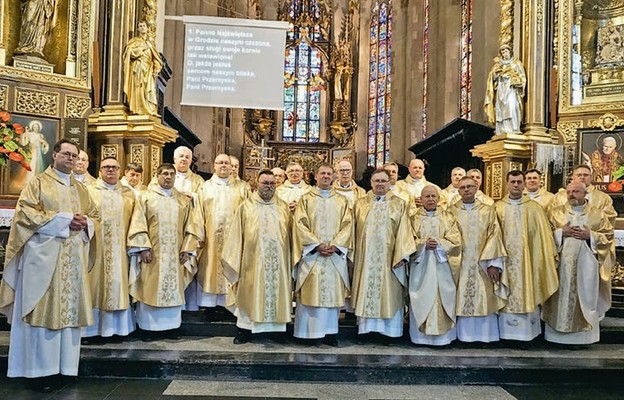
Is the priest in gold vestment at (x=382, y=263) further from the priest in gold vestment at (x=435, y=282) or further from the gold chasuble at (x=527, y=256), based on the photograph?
the gold chasuble at (x=527, y=256)

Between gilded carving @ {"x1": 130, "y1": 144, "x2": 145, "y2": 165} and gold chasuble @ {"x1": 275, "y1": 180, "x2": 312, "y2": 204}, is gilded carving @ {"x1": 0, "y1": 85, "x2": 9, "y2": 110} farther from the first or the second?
gold chasuble @ {"x1": 275, "y1": 180, "x2": 312, "y2": 204}

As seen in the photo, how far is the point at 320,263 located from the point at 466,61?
9.85 m

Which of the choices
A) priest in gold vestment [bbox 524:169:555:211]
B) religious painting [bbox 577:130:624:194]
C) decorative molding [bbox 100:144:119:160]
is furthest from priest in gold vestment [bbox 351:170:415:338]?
decorative molding [bbox 100:144:119:160]

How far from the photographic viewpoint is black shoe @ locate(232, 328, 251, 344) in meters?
5.55

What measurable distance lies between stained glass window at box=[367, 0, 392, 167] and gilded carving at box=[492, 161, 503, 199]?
10801 millimetres

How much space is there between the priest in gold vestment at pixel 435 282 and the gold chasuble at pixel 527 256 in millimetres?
577

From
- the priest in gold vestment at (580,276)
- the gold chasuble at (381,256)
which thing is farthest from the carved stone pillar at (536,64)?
the gold chasuble at (381,256)

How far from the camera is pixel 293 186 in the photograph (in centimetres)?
756

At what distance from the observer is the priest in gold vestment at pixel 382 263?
562 cm

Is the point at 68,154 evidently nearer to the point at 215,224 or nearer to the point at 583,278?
the point at 215,224

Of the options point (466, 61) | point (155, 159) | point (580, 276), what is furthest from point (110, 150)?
point (466, 61)

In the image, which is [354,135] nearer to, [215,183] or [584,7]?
[584,7]

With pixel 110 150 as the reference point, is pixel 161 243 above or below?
below

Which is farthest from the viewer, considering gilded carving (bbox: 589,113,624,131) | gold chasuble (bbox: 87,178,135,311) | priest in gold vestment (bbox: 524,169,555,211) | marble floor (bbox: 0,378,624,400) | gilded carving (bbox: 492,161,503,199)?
gilded carving (bbox: 492,161,503,199)
